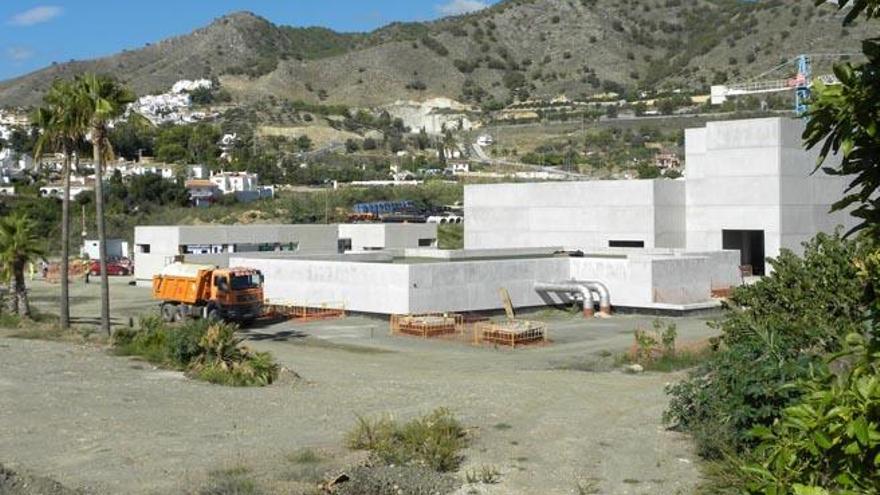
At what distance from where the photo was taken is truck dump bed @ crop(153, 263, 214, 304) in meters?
38.5

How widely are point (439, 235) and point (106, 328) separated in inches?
1898

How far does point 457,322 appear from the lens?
39.7 metres

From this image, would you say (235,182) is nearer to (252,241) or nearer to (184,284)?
(252,241)

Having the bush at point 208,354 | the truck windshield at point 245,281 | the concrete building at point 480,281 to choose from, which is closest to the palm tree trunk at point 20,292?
the truck windshield at point 245,281

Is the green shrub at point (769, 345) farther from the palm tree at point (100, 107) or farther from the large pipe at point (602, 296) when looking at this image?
the palm tree at point (100, 107)

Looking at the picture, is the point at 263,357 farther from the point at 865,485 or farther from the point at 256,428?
the point at 865,485

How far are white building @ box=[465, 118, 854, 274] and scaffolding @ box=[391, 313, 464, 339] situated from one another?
22.3 metres

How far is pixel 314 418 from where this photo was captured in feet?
59.7

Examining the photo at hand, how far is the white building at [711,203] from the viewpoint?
176 ft

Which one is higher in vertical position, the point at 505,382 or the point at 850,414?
the point at 850,414

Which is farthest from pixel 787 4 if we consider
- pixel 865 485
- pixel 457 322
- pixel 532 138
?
pixel 865 485

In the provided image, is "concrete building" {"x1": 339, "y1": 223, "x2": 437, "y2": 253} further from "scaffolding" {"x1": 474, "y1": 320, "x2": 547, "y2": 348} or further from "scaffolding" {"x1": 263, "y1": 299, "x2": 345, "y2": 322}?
"scaffolding" {"x1": 474, "y1": 320, "x2": 547, "y2": 348}

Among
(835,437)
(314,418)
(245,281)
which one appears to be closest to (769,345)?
(314,418)

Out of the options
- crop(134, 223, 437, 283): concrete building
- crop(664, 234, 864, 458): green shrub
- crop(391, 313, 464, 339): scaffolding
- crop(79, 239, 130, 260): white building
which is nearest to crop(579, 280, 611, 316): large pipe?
crop(391, 313, 464, 339): scaffolding
